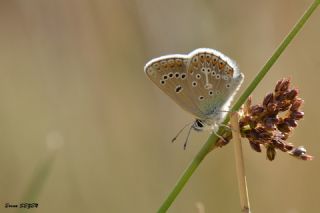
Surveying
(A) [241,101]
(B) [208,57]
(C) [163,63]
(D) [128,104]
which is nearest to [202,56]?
(B) [208,57]

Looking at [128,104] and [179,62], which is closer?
[179,62]

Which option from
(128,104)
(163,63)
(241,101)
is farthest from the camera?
(128,104)

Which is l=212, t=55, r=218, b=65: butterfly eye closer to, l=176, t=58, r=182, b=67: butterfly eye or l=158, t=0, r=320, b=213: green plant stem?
l=176, t=58, r=182, b=67: butterfly eye

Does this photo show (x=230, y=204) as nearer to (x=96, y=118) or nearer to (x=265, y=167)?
(x=265, y=167)

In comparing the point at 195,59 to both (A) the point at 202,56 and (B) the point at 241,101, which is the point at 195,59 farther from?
(B) the point at 241,101

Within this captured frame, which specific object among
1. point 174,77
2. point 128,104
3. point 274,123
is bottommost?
point 128,104

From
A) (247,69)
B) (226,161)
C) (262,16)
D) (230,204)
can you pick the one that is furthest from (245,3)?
(230,204)

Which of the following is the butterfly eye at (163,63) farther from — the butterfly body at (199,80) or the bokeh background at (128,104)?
the bokeh background at (128,104)
